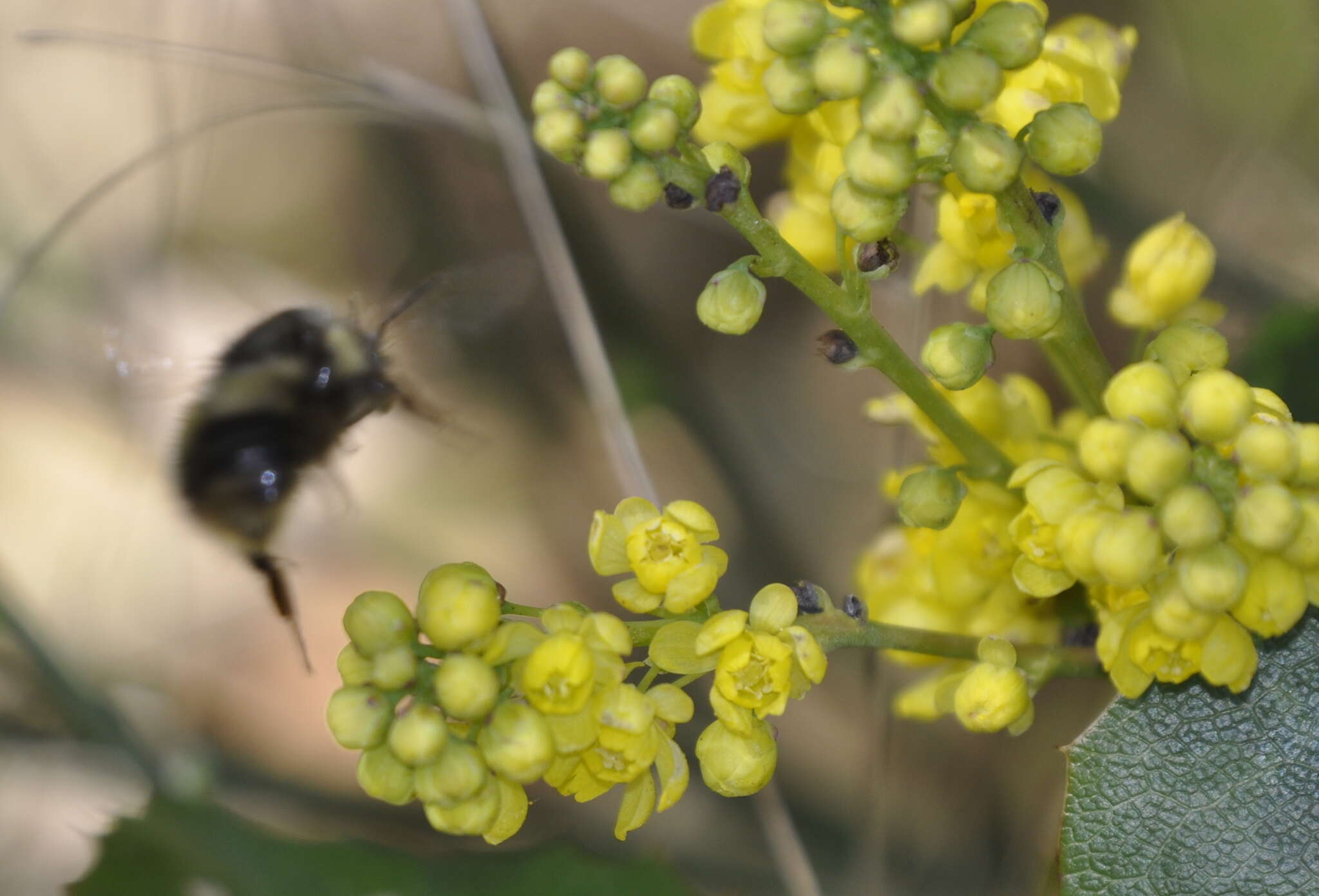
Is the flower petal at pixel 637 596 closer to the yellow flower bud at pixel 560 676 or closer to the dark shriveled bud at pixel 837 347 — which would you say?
the yellow flower bud at pixel 560 676

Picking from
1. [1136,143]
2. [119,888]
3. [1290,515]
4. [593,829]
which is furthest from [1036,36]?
[593,829]

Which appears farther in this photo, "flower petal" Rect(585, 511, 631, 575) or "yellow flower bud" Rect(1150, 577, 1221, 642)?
"flower petal" Rect(585, 511, 631, 575)

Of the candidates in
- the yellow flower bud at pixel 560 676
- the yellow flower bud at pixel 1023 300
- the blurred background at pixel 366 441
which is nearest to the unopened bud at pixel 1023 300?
the yellow flower bud at pixel 1023 300

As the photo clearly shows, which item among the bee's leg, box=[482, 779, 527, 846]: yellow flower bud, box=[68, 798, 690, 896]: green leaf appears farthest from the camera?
box=[68, 798, 690, 896]: green leaf

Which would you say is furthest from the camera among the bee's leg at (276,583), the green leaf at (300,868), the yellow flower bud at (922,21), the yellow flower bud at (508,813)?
the green leaf at (300,868)

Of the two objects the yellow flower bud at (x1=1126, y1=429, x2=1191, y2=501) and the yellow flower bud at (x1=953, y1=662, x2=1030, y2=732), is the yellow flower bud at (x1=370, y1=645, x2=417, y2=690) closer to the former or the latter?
the yellow flower bud at (x1=953, y1=662, x2=1030, y2=732)

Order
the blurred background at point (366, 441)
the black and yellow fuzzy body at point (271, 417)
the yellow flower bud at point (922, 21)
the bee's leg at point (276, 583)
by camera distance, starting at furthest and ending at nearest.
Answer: the blurred background at point (366, 441) → the bee's leg at point (276, 583) → the black and yellow fuzzy body at point (271, 417) → the yellow flower bud at point (922, 21)

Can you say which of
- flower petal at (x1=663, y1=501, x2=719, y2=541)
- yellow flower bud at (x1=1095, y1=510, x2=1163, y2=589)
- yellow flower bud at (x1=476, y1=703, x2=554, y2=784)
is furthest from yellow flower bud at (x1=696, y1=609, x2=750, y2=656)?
yellow flower bud at (x1=1095, y1=510, x2=1163, y2=589)
